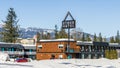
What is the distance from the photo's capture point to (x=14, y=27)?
115 metres

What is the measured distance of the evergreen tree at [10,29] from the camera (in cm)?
11328

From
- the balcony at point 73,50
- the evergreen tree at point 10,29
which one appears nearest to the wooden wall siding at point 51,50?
the balcony at point 73,50

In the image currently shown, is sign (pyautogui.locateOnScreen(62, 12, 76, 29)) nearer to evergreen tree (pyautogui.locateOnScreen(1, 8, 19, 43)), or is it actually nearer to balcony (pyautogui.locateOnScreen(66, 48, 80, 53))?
balcony (pyautogui.locateOnScreen(66, 48, 80, 53))

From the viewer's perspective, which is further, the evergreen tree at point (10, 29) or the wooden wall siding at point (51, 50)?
the evergreen tree at point (10, 29)

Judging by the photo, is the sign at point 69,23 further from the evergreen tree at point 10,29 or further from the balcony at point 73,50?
the evergreen tree at point 10,29

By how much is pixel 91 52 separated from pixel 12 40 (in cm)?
3433

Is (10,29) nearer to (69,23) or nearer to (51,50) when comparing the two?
(51,50)

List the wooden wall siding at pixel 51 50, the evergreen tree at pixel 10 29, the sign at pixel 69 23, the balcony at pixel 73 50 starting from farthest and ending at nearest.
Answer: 1. the evergreen tree at pixel 10 29
2. the wooden wall siding at pixel 51 50
3. the balcony at pixel 73 50
4. the sign at pixel 69 23

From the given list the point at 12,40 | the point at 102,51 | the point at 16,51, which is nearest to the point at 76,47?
the point at 102,51

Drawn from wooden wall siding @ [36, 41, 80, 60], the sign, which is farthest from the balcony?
the sign

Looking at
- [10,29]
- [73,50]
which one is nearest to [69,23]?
[73,50]

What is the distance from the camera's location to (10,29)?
11350 cm

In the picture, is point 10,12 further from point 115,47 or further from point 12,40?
point 115,47

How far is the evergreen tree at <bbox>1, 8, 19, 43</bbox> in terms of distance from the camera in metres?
113
